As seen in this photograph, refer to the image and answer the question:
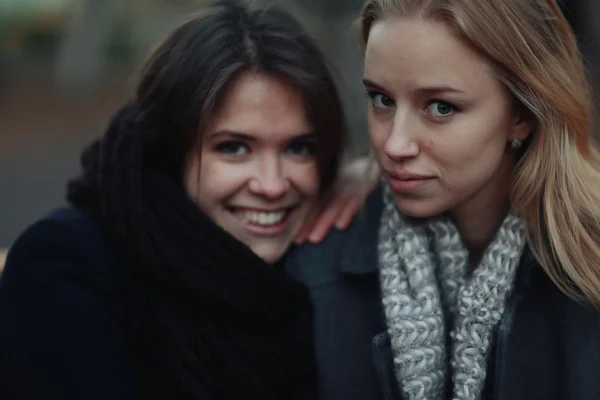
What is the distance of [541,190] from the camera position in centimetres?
267

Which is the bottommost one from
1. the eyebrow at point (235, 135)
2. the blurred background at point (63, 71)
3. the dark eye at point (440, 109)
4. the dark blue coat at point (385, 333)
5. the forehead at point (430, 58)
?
the dark blue coat at point (385, 333)

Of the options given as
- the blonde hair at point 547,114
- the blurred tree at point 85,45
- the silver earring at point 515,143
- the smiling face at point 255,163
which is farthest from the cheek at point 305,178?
the blurred tree at point 85,45

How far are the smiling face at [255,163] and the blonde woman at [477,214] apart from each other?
281mm

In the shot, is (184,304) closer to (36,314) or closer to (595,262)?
(36,314)

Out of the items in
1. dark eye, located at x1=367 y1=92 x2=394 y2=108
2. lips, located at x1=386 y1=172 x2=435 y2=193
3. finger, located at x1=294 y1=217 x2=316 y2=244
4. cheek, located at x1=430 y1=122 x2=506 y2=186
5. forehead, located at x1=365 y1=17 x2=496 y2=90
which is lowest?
finger, located at x1=294 y1=217 x2=316 y2=244

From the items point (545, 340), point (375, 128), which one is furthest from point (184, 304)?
point (545, 340)

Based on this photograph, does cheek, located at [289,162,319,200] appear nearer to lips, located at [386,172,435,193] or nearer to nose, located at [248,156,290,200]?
nose, located at [248,156,290,200]

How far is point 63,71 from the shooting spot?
16891 millimetres

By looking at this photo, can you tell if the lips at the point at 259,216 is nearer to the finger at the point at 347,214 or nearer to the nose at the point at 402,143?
the finger at the point at 347,214

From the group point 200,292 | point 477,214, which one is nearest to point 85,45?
point 200,292

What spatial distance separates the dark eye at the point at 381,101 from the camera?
2617 millimetres

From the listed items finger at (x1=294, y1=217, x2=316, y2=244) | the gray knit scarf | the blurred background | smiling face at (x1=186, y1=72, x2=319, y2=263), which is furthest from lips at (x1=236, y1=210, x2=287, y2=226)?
the blurred background

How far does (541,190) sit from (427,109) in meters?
0.41

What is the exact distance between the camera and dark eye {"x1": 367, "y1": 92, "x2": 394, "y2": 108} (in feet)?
8.59
